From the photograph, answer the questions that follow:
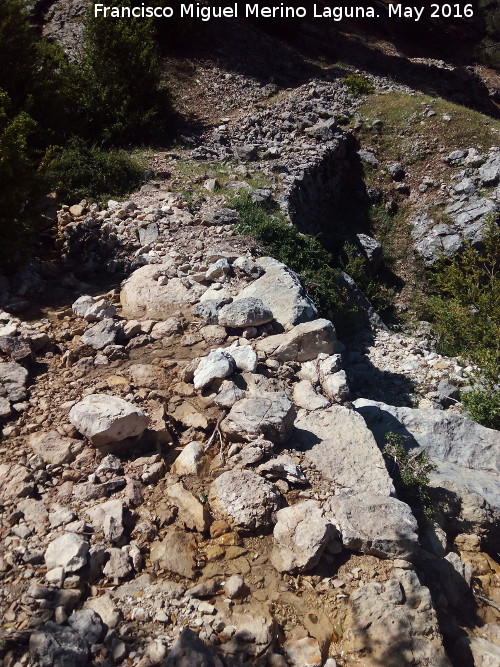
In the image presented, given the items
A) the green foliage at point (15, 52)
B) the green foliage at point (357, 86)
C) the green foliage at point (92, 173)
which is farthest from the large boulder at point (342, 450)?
the green foliage at point (357, 86)

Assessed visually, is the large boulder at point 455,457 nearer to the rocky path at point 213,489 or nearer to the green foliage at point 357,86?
the rocky path at point 213,489

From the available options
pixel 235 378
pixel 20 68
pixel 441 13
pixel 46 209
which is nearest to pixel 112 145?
pixel 20 68

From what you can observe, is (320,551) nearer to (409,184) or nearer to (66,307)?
(66,307)

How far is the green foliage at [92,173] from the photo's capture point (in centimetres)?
862

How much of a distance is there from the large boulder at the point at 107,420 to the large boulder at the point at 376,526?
1515 mm

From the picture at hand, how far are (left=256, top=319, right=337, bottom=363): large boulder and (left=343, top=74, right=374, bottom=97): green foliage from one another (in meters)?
14.1

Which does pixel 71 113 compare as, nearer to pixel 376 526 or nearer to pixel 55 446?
pixel 55 446

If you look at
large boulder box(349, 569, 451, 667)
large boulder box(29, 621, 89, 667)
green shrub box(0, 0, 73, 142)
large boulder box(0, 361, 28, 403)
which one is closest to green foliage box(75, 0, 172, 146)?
green shrub box(0, 0, 73, 142)

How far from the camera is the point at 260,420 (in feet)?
13.6

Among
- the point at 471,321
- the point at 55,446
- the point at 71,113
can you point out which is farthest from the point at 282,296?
the point at 71,113

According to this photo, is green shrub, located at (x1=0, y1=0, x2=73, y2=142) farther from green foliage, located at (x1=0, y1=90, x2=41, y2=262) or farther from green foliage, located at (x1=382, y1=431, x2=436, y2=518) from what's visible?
green foliage, located at (x1=382, y1=431, x2=436, y2=518)

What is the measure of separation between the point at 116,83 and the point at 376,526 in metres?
11.4

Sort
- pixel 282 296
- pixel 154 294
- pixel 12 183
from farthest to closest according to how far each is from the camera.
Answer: pixel 154 294
pixel 12 183
pixel 282 296

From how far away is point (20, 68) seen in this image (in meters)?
9.33
